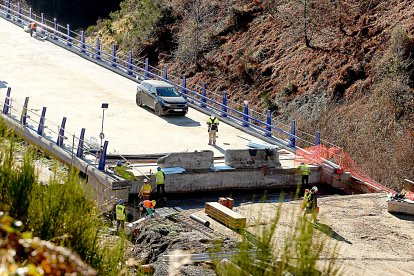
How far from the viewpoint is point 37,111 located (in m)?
34.9

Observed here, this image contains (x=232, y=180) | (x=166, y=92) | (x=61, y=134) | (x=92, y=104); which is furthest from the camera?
(x=92, y=104)

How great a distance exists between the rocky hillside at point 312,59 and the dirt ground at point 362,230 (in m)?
5.30

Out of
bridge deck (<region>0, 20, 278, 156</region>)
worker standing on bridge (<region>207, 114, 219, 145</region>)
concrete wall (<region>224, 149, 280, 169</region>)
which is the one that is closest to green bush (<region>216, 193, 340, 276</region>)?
concrete wall (<region>224, 149, 280, 169</region>)

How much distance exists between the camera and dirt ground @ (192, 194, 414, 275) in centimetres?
2238

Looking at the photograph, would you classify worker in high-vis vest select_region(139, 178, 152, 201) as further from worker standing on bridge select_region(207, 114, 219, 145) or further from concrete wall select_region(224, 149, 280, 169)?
worker standing on bridge select_region(207, 114, 219, 145)

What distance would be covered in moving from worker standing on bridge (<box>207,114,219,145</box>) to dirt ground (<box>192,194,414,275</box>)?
500cm

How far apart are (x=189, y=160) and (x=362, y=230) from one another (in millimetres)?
6815

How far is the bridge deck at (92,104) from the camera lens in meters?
32.5

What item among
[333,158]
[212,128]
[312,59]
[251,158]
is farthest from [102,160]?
[312,59]

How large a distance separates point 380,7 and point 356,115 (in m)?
9.47

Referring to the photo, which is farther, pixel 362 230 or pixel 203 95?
pixel 203 95

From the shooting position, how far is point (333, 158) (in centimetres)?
3244

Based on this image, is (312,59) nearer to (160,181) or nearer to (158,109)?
(158,109)

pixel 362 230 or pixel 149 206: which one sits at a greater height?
pixel 149 206
